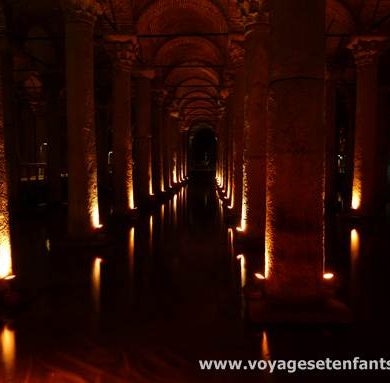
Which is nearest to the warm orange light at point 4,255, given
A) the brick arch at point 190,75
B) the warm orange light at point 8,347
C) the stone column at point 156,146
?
the warm orange light at point 8,347

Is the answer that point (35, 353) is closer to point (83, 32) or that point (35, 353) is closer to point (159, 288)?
point (159, 288)

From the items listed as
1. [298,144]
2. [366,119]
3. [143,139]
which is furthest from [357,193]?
[298,144]

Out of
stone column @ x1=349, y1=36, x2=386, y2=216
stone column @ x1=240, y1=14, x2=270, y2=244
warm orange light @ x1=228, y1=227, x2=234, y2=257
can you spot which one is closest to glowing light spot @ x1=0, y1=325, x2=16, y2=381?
warm orange light @ x1=228, y1=227, x2=234, y2=257

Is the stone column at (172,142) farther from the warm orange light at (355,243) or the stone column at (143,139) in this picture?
the warm orange light at (355,243)

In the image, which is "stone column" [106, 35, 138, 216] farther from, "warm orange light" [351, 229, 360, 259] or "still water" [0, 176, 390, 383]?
"warm orange light" [351, 229, 360, 259]

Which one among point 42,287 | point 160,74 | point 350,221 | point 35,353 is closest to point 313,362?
point 35,353

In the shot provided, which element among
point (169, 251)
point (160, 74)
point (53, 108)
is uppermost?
point (160, 74)

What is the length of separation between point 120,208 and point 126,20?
564 cm

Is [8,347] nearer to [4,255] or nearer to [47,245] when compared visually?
[4,255]

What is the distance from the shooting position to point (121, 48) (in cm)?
1216

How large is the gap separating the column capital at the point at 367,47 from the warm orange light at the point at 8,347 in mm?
11723

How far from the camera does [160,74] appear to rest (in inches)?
787

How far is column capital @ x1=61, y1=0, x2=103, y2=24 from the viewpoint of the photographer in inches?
331

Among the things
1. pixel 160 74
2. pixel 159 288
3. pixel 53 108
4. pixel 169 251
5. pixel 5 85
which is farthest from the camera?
pixel 160 74
